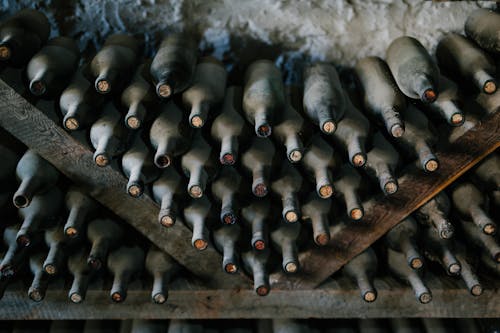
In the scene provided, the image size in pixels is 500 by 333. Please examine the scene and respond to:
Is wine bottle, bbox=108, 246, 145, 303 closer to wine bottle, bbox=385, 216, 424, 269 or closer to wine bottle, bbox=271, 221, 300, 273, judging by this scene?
wine bottle, bbox=271, 221, 300, 273

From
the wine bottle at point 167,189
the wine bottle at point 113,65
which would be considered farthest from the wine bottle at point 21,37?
the wine bottle at point 167,189

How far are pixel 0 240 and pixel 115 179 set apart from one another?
1.28 feet

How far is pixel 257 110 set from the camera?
1.14 meters

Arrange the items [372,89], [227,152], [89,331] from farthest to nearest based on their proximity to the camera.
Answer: [89,331], [372,89], [227,152]

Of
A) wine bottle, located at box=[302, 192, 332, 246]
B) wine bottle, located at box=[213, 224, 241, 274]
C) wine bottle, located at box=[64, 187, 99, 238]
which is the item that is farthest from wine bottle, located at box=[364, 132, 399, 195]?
wine bottle, located at box=[64, 187, 99, 238]

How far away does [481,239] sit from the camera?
125cm

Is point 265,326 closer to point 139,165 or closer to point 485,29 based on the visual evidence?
point 139,165

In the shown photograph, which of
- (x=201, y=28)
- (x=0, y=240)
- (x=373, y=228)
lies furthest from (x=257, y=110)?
(x=0, y=240)

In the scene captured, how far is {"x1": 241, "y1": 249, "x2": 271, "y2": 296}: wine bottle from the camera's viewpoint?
1209 mm

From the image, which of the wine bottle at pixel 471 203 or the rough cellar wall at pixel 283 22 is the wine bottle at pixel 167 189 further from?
the wine bottle at pixel 471 203

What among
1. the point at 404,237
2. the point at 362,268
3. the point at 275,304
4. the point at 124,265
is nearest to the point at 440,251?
the point at 404,237

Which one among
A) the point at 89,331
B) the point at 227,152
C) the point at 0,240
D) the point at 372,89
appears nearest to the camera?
the point at 227,152

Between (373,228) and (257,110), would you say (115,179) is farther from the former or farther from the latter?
(373,228)

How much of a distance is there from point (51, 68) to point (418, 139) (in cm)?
83
